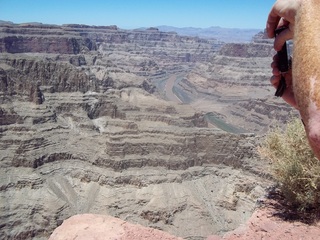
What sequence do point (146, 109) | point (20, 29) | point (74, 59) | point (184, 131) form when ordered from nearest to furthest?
point (184, 131) → point (146, 109) → point (74, 59) → point (20, 29)

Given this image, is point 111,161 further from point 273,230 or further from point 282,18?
point 282,18

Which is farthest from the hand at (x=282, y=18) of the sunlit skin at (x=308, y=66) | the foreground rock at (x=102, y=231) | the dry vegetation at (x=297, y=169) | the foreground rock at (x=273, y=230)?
the dry vegetation at (x=297, y=169)

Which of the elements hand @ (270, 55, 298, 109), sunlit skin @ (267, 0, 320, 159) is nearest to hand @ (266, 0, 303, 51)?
sunlit skin @ (267, 0, 320, 159)

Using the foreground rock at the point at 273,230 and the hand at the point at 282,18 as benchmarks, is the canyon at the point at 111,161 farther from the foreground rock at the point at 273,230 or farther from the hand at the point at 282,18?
the hand at the point at 282,18

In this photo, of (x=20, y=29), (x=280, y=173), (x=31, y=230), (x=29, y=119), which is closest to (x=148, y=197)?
(x=31, y=230)

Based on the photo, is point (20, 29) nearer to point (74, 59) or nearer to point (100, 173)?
point (74, 59)

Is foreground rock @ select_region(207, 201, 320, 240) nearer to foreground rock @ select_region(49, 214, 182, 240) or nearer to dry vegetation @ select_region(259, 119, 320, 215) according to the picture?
dry vegetation @ select_region(259, 119, 320, 215)

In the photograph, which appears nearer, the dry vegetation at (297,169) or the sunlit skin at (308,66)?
the sunlit skin at (308,66)
